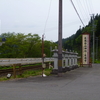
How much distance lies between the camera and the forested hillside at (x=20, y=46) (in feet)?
181

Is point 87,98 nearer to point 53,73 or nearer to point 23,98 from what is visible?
point 23,98

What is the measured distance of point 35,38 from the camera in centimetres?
6147

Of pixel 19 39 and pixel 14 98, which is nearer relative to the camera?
pixel 14 98

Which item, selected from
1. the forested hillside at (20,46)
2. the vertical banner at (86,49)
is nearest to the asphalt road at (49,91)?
the vertical banner at (86,49)

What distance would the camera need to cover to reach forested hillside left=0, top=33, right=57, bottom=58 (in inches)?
2174

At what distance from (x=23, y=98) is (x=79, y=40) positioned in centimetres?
8543

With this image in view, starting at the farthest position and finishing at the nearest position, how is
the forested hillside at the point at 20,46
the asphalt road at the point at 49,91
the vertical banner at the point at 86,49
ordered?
the forested hillside at the point at 20,46 → the vertical banner at the point at 86,49 → the asphalt road at the point at 49,91

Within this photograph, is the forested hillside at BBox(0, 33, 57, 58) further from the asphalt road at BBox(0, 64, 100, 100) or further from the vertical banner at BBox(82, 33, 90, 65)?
the asphalt road at BBox(0, 64, 100, 100)

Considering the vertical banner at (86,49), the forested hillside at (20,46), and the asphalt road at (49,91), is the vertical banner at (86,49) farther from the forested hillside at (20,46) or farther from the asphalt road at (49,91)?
the forested hillside at (20,46)

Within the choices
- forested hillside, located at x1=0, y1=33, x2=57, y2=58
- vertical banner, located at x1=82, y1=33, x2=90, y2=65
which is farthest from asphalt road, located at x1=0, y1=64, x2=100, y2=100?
forested hillside, located at x1=0, y1=33, x2=57, y2=58

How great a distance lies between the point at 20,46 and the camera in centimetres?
5556

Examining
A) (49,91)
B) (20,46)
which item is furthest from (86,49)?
(20,46)

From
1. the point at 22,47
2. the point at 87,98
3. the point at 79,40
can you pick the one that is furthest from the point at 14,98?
the point at 79,40

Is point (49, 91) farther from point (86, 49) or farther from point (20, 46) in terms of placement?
point (20, 46)
